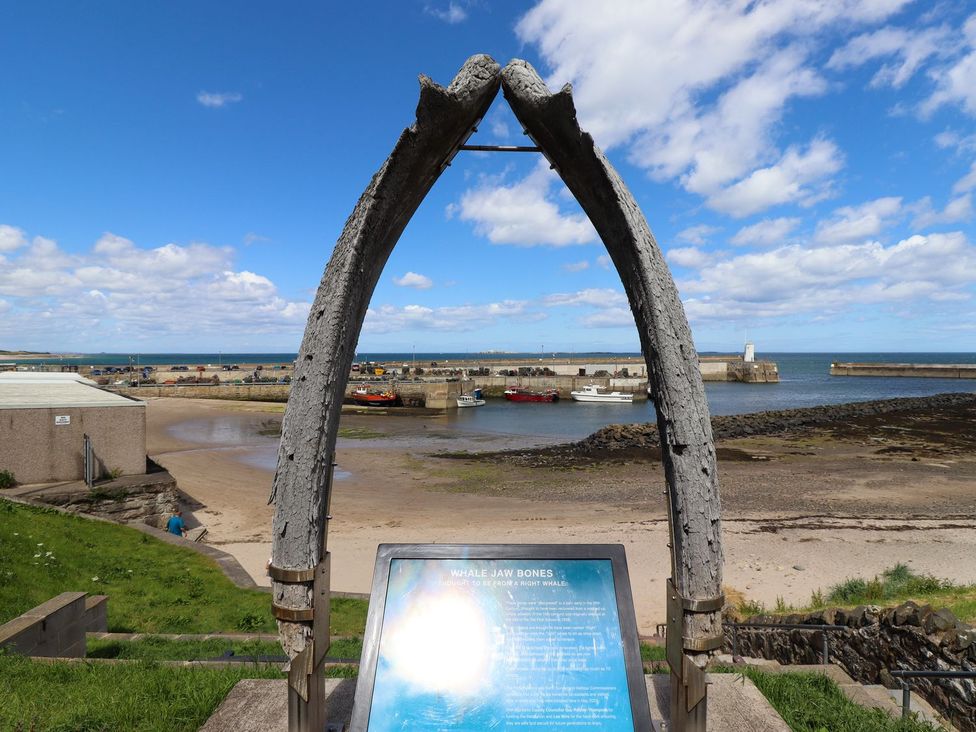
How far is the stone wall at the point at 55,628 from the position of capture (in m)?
4.79

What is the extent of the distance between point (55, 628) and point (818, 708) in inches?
263

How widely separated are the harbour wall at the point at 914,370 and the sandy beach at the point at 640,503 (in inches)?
2523

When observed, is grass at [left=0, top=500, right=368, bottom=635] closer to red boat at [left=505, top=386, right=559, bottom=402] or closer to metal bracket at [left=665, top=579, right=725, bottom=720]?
metal bracket at [left=665, top=579, right=725, bottom=720]

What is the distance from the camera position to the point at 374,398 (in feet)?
157

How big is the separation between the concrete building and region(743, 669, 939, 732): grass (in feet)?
43.1

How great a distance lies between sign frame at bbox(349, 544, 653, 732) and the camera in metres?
2.85

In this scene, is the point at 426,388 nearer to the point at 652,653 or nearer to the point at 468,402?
the point at 468,402

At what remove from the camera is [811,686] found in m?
4.18

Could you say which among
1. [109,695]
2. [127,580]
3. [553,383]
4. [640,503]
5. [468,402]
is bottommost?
[640,503]

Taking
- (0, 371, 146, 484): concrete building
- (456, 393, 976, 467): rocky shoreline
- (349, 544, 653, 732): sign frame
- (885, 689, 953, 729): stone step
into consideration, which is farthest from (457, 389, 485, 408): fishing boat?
(349, 544, 653, 732): sign frame

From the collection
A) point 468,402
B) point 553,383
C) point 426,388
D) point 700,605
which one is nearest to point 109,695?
point 700,605

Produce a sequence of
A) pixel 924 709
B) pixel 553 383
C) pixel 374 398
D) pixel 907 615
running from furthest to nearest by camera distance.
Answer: pixel 553 383 < pixel 374 398 < pixel 907 615 < pixel 924 709

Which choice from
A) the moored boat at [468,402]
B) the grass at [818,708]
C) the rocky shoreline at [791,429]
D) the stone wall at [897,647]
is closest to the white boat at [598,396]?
the moored boat at [468,402]

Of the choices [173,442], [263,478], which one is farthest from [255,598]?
[173,442]
